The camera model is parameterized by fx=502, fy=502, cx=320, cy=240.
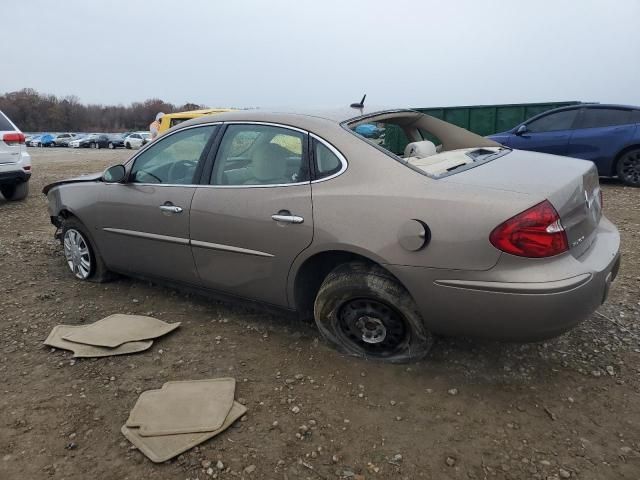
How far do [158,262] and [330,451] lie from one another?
6.61ft

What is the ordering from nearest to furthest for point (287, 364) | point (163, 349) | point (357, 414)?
point (357, 414) < point (287, 364) < point (163, 349)

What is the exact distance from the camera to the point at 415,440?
231 cm

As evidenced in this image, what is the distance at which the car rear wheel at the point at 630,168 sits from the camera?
8336 millimetres

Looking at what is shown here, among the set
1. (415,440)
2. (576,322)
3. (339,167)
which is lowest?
(415,440)

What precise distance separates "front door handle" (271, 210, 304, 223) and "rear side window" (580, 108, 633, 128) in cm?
777

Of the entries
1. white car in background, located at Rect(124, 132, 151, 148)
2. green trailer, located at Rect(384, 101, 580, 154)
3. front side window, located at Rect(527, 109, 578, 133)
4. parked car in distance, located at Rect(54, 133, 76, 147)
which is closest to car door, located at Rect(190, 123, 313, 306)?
front side window, located at Rect(527, 109, 578, 133)

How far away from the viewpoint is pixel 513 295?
2307 mm

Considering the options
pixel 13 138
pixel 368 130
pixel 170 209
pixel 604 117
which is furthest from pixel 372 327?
pixel 604 117

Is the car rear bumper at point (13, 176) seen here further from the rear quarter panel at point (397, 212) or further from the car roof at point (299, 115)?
the rear quarter panel at point (397, 212)

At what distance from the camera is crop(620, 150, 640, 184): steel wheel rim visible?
8336 mm

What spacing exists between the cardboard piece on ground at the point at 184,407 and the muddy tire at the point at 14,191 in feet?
23.5

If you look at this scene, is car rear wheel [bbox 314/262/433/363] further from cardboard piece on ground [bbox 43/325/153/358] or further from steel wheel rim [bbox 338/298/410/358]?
cardboard piece on ground [bbox 43/325/153/358]

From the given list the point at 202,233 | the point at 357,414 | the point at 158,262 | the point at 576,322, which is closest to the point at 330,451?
the point at 357,414

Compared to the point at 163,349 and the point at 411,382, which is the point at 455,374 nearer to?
the point at 411,382
